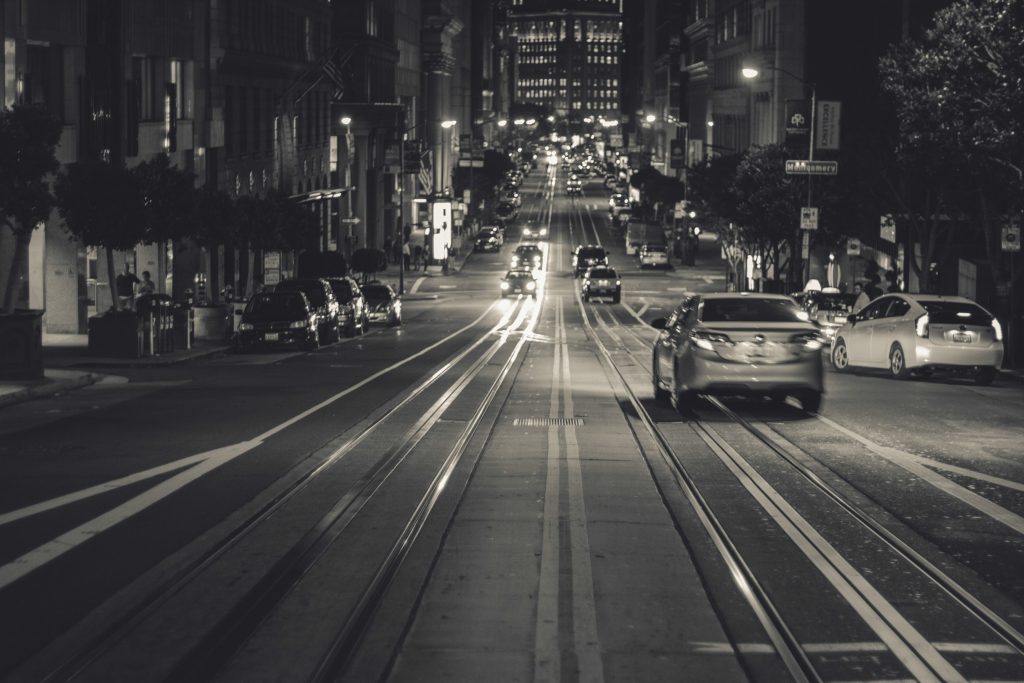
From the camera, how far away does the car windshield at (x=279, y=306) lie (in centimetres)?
3709

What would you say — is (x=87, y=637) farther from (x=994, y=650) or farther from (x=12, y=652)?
(x=994, y=650)

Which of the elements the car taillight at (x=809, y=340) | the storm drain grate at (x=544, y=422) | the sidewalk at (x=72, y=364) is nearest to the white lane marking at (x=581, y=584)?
the storm drain grate at (x=544, y=422)

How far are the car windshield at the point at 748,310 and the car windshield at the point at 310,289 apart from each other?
2111cm

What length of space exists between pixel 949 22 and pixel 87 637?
1001 inches

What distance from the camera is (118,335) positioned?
31.9 m

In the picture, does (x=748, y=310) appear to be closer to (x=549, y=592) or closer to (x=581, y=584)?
(x=581, y=584)

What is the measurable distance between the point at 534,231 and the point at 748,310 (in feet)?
419

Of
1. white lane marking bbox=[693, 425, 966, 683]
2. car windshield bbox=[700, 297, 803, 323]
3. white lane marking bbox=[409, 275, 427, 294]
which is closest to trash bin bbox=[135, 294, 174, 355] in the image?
car windshield bbox=[700, 297, 803, 323]

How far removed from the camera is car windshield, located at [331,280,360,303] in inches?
1775

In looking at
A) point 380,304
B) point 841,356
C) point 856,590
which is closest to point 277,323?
point 841,356

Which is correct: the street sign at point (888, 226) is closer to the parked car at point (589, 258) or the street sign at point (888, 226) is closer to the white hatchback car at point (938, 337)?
the white hatchback car at point (938, 337)

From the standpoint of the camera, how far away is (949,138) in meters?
31.0

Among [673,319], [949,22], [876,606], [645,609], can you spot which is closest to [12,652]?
[645,609]

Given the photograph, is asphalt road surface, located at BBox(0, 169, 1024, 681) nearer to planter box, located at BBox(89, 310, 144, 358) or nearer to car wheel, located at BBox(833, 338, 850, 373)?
car wheel, located at BBox(833, 338, 850, 373)
